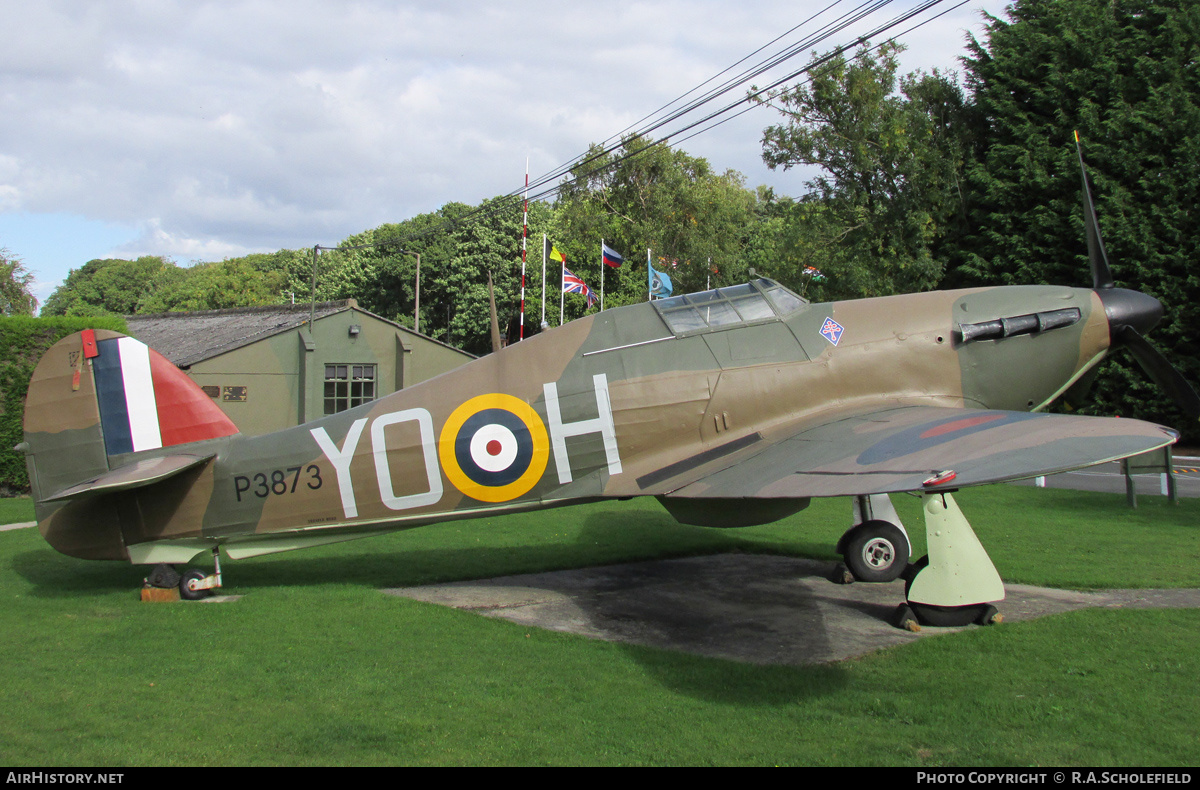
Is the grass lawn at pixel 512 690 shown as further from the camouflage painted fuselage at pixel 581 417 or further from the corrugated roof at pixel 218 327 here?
the corrugated roof at pixel 218 327

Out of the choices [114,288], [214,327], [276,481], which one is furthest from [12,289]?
[114,288]

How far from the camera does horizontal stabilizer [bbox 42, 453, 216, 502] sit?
277 inches

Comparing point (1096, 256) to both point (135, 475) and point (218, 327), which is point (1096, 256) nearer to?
point (135, 475)

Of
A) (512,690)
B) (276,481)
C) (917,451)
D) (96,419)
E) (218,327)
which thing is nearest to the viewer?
(917,451)

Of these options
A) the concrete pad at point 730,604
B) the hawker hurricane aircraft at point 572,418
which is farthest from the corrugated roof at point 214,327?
the concrete pad at point 730,604

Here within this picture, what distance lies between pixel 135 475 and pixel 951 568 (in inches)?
A: 289

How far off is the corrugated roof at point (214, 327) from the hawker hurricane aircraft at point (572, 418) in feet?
45.9

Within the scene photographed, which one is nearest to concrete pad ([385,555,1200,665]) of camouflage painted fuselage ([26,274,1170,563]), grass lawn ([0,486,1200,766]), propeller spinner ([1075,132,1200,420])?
grass lawn ([0,486,1200,766])

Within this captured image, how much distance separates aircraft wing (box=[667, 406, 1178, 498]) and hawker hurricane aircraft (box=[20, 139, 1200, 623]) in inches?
8.6

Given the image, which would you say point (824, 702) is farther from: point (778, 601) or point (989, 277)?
point (989, 277)

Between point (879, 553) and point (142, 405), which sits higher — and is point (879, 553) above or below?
below

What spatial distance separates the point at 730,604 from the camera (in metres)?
8.15

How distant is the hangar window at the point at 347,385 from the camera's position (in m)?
23.3

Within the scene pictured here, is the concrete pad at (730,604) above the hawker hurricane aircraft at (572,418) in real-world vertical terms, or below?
below
